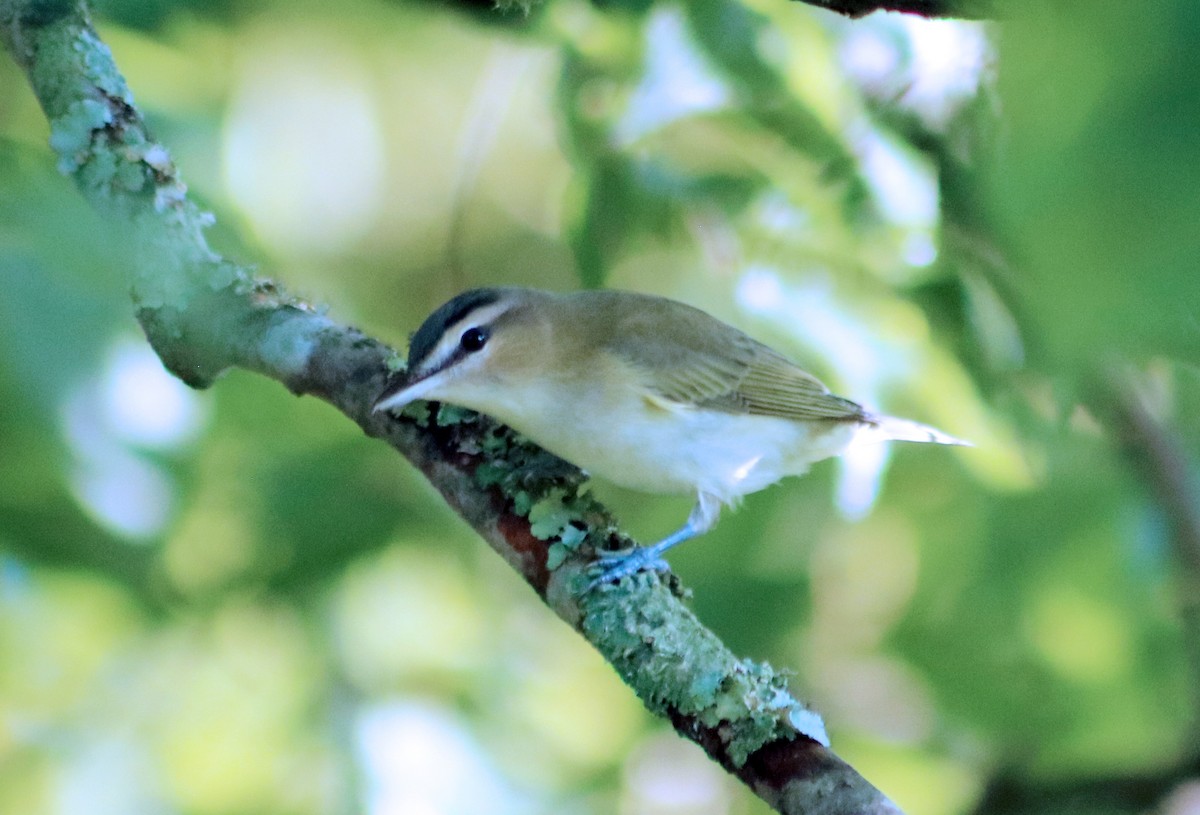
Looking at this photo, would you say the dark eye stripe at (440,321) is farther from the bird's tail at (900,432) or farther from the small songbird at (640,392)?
the bird's tail at (900,432)

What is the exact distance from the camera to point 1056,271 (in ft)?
1.14

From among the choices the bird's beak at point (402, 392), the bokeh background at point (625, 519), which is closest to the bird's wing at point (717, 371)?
the bokeh background at point (625, 519)

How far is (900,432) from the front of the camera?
2.93 m

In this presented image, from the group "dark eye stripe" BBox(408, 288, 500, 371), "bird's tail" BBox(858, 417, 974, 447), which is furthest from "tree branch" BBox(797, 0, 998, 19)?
"bird's tail" BBox(858, 417, 974, 447)

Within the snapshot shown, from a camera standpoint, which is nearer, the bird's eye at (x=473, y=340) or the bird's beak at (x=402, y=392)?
the bird's beak at (x=402, y=392)

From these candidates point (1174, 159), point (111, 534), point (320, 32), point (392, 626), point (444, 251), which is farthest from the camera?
point (444, 251)

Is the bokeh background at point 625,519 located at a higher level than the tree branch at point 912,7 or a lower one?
lower

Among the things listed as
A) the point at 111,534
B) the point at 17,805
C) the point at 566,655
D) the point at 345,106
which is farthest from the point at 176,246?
the point at 566,655

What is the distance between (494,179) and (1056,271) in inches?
163

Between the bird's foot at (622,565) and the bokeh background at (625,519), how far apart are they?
76cm

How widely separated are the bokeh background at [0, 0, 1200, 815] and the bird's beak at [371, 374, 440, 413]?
1.41 ft

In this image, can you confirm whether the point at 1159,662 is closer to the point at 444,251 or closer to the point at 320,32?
the point at 444,251

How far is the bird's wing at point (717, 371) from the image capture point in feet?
8.84

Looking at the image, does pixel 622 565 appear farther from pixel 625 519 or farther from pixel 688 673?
pixel 625 519
